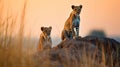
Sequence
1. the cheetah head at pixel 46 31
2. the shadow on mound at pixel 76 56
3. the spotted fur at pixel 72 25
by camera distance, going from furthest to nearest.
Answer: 1. the cheetah head at pixel 46 31
2. the spotted fur at pixel 72 25
3. the shadow on mound at pixel 76 56

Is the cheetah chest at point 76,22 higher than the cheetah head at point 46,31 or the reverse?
higher

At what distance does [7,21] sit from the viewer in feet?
12.9

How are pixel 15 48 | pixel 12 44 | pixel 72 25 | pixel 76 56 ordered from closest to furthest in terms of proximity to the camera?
1. pixel 15 48
2. pixel 12 44
3. pixel 76 56
4. pixel 72 25

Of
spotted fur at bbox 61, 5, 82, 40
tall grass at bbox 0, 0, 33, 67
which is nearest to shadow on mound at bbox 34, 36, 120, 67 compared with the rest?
tall grass at bbox 0, 0, 33, 67

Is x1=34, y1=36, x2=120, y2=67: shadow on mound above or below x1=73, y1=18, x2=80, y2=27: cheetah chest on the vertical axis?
below

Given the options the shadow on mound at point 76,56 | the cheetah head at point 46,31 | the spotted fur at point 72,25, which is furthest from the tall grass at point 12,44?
the cheetah head at point 46,31

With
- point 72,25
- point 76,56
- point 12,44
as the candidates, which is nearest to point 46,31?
point 72,25

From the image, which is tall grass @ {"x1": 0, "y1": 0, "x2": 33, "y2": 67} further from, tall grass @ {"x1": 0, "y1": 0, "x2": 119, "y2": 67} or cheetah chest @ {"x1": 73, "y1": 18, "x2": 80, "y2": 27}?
cheetah chest @ {"x1": 73, "y1": 18, "x2": 80, "y2": 27}

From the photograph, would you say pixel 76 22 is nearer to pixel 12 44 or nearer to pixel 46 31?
pixel 46 31

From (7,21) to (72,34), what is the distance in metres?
4.77

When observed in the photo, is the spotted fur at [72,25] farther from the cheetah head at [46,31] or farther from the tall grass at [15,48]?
the tall grass at [15,48]

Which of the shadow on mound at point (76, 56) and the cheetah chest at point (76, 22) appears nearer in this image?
the shadow on mound at point (76, 56)

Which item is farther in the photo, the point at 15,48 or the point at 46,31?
the point at 46,31

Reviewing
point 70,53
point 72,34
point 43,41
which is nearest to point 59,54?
point 70,53
